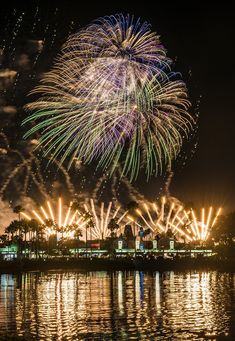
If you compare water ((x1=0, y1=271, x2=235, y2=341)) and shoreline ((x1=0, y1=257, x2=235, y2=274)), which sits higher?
water ((x1=0, y1=271, x2=235, y2=341))

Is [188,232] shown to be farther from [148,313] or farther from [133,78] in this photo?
[148,313]

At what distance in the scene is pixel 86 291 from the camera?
1896 inches

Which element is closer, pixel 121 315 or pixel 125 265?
pixel 121 315

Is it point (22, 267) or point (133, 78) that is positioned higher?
point (133, 78)

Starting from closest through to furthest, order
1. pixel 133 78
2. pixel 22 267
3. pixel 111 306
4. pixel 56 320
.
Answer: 1. pixel 56 320
2. pixel 111 306
3. pixel 133 78
4. pixel 22 267

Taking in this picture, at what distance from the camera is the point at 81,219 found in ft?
528

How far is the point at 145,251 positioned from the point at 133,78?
12560 centimetres

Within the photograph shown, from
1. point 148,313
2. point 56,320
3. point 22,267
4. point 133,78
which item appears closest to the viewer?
point 56,320

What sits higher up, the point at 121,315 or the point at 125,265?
the point at 121,315

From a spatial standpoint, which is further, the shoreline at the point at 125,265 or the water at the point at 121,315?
the shoreline at the point at 125,265

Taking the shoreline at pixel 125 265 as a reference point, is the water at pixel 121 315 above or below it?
above

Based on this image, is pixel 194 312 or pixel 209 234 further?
pixel 209 234

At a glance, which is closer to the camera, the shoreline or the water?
the water

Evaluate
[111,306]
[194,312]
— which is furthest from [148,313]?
[111,306]
